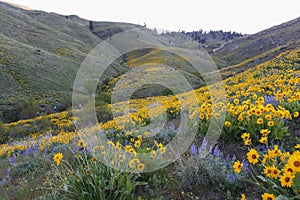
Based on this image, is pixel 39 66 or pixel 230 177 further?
pixel 39 66

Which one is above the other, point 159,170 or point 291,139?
point 291,139

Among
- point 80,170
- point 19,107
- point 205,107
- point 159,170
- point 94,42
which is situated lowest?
point 19,107

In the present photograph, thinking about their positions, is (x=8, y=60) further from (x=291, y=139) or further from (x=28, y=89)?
(x=291, y=139)

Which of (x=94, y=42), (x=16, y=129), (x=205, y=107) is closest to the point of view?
(x=205, y=107)

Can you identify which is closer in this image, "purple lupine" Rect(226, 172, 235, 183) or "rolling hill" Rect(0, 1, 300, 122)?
"purple lupine" Rect(226, 172, 235, 183)

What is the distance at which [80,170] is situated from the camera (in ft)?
9.51

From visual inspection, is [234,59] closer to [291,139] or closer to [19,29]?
[19,29]

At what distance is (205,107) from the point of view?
463 cm

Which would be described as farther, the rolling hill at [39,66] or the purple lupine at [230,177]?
the rolling hill at [39,66]

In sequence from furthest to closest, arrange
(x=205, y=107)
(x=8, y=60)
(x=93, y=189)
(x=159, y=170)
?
(x=8, y=60) → (x=205, y=107) → (x=159, y=170) → (x=93, y=189)

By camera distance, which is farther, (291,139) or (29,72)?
(29,72)

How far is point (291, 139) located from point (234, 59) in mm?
72980

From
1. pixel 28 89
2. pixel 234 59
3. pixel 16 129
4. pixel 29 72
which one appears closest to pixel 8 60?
pixel 29 72

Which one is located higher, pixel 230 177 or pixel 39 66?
pixel 39 66
